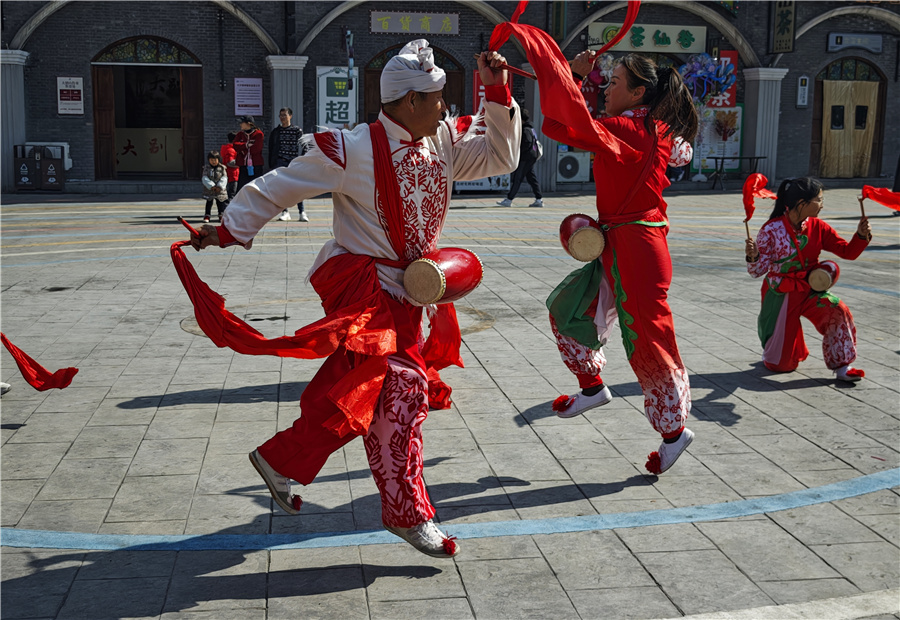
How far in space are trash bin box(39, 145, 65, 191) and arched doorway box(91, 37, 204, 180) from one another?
1293 mm

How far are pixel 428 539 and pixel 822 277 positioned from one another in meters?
3.71

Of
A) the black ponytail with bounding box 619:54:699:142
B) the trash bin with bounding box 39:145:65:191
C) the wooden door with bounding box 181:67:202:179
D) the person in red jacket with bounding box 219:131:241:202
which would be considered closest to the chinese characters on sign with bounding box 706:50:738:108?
the wooden door with bounding box 181:67:202:179

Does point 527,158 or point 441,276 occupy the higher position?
point 527,158

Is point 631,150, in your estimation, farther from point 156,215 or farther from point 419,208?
point 156,215

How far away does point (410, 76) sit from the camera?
3.48 meters

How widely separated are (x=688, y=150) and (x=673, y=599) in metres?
2.31

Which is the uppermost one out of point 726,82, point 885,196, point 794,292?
point 726,82

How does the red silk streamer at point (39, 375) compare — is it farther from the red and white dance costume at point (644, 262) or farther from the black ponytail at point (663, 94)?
the black ponytail at point (663, 94)

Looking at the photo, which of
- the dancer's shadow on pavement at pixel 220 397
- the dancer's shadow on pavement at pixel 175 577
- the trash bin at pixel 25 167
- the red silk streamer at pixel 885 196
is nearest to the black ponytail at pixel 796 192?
the red silk streamer at pixel 885 196

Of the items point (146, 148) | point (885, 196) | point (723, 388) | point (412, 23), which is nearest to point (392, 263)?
point (723, 388)

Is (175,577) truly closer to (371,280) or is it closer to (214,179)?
(371,280)

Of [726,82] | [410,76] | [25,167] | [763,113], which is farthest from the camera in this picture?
[763,113]

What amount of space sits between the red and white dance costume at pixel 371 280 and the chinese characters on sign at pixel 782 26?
21.1m

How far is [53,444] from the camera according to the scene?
4719 mm
